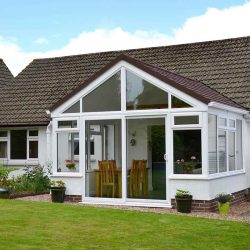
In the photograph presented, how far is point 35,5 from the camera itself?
17.9 m

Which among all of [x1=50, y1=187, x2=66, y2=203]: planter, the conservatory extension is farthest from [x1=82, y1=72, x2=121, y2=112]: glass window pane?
[x1=50, y1=187, x2=66, y2=203]: planter

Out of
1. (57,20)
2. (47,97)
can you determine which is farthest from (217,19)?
(57,20)

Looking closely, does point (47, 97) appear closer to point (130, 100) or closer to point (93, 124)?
point (93, 124)

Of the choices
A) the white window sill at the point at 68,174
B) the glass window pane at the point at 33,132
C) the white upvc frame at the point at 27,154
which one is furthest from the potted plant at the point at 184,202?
the glass window pane at the point at 33,132

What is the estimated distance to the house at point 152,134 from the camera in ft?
49.6

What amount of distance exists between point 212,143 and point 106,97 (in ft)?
11.8

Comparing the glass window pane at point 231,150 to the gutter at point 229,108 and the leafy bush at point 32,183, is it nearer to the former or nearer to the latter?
the gutter at point 229,108

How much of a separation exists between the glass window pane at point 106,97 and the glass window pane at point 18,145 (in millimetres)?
7001

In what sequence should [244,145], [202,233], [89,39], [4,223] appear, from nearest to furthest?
[202,233], [4,223], [244,145], [89,39]

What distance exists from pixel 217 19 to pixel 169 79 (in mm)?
8954

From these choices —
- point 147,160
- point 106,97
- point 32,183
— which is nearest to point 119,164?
point 147,160

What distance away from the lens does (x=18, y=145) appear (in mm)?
23016

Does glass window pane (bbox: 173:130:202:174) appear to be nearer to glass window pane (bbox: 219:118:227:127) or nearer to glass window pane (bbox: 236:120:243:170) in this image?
glass window pane (bbox: 219:118:227:127)

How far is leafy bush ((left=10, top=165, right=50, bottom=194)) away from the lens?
63.9 ft
